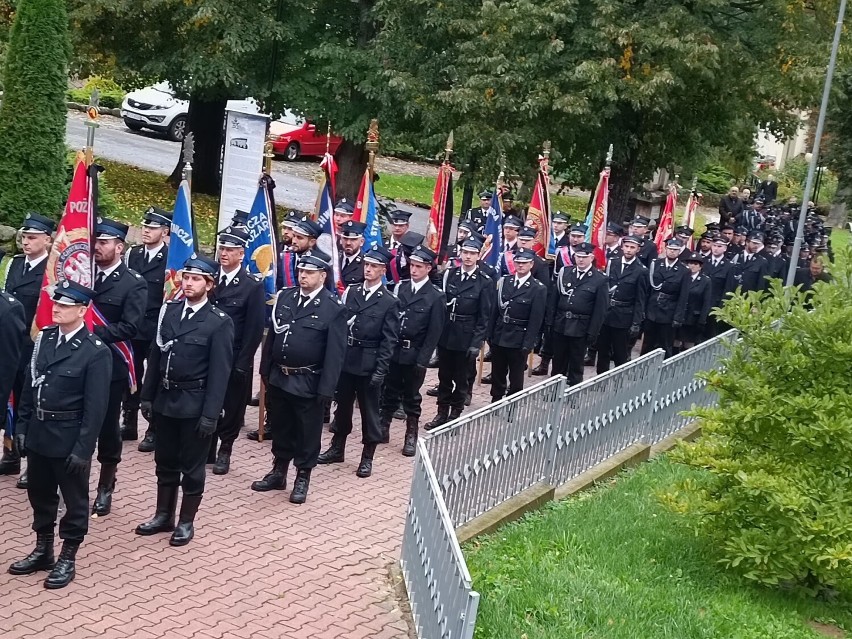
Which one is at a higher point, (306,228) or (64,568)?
(306,228)

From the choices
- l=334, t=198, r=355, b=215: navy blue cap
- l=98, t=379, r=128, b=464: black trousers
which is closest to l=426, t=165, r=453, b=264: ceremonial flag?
l=334, t=198, r=355, b=215: navy blue cap

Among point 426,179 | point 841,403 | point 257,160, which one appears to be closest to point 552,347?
point 257,160

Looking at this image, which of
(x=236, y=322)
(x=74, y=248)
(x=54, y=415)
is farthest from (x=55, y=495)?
(x=236, y=322)

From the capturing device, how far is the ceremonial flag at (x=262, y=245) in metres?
11.2

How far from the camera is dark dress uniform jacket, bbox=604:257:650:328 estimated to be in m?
14.1

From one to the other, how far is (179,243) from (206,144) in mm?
14647

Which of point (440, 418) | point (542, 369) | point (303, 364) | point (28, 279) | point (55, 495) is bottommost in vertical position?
point (542, 369)

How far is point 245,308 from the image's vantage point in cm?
972

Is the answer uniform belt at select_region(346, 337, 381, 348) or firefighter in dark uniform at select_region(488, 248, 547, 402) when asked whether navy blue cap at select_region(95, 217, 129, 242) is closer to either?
uniform belt at select_region(346, 337, 381, 348)

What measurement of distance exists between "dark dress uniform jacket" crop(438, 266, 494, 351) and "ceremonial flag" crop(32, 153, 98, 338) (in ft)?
12.8

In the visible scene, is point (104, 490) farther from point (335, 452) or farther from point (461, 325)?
point (461, 325)

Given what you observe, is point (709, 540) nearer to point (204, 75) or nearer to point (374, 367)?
point (374, 367)

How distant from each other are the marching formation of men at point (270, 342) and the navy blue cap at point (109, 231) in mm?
50

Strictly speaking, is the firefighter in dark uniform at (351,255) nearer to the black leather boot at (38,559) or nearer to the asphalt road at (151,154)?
the black leather boot at (38,559)
